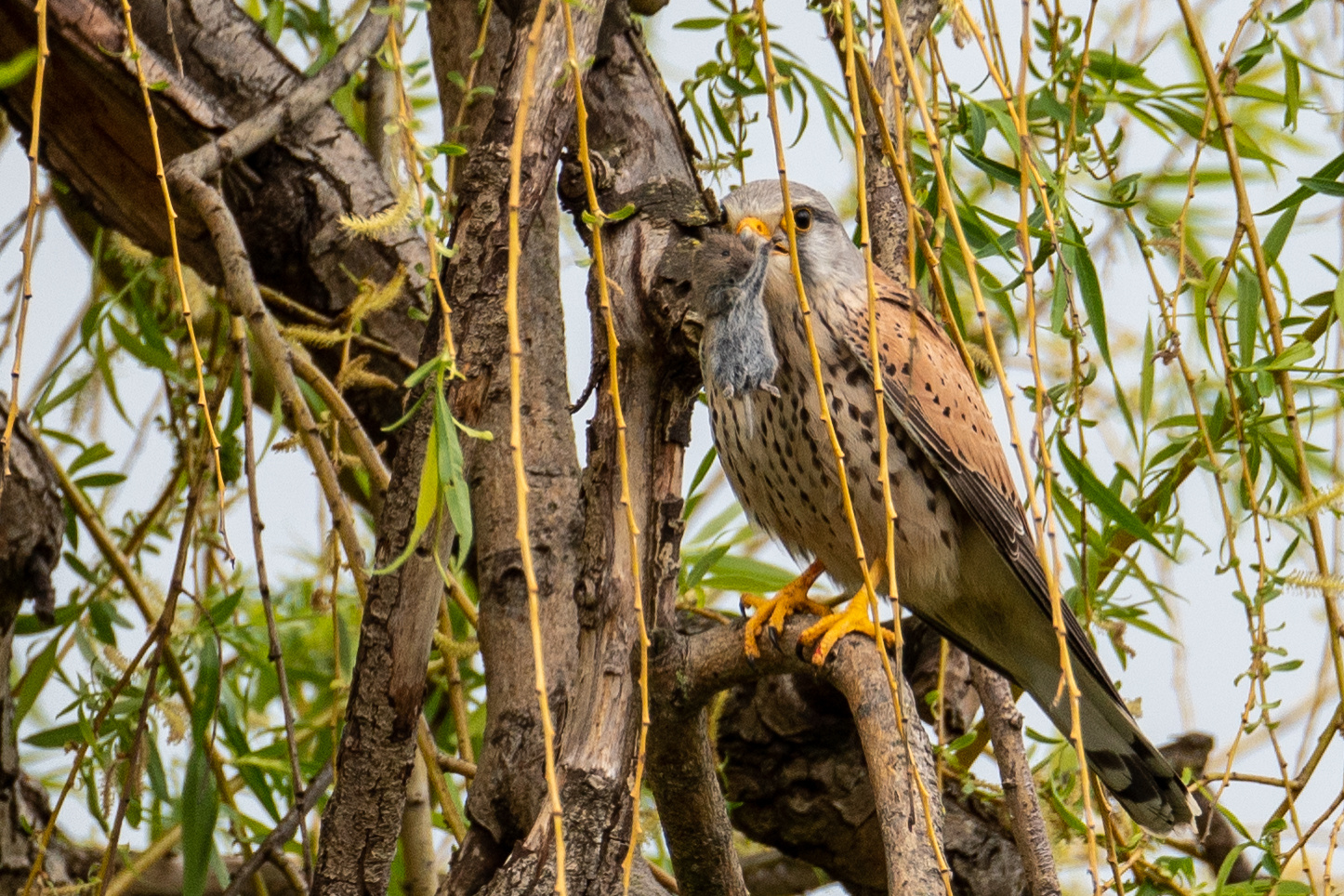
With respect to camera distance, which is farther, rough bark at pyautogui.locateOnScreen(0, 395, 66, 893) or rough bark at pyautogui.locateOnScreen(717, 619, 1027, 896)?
rough bark at pyautogui.locateOnScreen(717, 619, 1027, 896)

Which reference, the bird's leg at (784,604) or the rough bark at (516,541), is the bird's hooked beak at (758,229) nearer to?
the rough bark at (516,541)

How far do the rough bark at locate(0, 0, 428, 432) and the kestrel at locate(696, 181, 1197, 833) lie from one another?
86 centimetres

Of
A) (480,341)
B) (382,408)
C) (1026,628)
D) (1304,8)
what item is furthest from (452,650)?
(1304,8)

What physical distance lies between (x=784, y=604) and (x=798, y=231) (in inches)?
26.3

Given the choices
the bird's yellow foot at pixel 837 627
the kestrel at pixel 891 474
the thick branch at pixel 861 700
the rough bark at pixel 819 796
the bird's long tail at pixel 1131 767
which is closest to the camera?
the thick branch at pixel 861 700

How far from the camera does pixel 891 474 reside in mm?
2238

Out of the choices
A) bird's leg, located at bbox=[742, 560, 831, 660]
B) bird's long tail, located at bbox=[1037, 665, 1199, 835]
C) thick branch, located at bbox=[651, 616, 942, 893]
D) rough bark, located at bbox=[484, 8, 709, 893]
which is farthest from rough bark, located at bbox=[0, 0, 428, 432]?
bird's long tail, located at bbox=[1037, 665, 1199, 835]

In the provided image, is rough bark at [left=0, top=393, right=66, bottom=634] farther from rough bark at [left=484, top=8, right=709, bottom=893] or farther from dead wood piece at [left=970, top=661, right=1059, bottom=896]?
dead wood piece at [left=970, top=661, right=1059, bottom=896]

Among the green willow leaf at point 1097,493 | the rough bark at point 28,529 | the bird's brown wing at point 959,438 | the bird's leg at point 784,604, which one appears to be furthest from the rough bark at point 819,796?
the rough bark at point 28,529

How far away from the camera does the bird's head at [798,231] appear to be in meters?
2.14

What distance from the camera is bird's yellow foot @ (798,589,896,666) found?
1.91m

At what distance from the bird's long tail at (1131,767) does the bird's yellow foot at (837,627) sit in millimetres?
481

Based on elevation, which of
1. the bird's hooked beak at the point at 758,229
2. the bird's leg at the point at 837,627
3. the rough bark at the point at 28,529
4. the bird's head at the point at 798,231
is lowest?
the bird's leg at the point at 837,627

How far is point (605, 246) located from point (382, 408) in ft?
3.25
